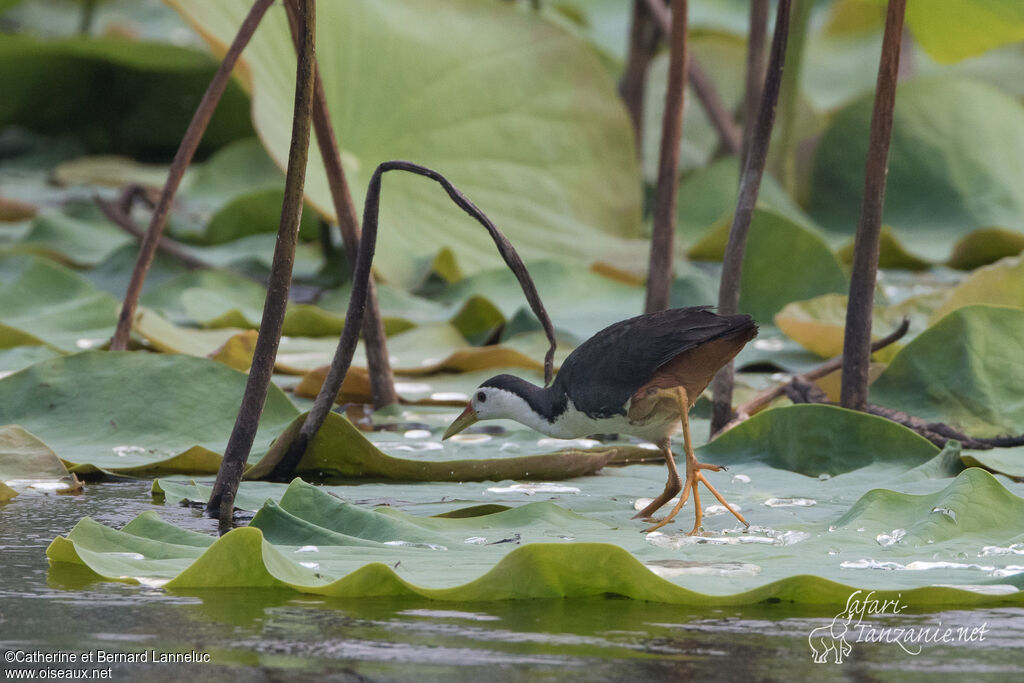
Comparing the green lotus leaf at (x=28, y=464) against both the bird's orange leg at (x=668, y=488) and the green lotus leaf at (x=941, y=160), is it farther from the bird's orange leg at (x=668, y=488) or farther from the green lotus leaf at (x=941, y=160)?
the green lotus leaf at (x=941, y=160)

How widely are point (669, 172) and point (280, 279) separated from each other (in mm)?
1282

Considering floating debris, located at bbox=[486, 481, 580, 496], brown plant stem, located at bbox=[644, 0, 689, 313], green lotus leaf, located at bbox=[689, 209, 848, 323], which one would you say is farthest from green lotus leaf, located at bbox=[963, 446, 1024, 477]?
green lotus leaf, located at bbox=[689, 209, 848, 323]

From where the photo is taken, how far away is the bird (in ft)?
6.81

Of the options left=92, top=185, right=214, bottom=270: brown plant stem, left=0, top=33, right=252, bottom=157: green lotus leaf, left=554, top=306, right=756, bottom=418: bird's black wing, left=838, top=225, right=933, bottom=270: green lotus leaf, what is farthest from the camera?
left=0, top=33, right=252, bottom=157: green lotus leaf

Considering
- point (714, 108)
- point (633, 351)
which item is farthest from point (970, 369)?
point (714, 108)

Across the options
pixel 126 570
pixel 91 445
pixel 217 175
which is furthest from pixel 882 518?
pixel 217 175

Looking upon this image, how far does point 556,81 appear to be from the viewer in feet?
16.4

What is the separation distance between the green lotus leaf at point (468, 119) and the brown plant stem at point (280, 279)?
1841mm

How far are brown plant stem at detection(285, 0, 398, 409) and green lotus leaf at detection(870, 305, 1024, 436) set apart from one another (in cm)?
110

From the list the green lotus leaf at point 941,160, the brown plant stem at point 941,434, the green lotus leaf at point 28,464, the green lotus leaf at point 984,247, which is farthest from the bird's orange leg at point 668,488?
the green lotus leaf at point 941,160

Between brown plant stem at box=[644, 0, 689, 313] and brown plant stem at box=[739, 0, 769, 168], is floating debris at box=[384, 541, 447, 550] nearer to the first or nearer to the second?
brown plant stem at box=[644, 0, 689, 313]

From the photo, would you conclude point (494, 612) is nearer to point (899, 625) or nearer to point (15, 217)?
point (899, 625)

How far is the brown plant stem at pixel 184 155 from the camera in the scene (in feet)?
8.06

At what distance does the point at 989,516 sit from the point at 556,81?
341 cm
